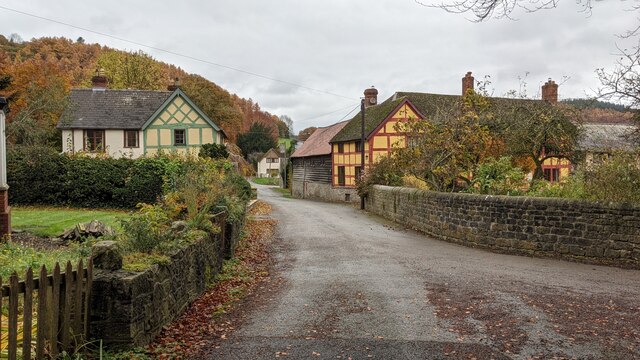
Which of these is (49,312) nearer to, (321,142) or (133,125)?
(133,125)

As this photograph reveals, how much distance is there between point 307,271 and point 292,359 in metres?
5.22

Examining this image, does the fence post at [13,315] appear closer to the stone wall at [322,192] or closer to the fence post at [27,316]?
the fence post at [27,316]

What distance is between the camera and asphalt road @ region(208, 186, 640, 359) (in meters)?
5.71

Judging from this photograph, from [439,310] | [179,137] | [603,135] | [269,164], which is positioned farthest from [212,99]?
[439,310]

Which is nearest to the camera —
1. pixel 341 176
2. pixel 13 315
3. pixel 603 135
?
pixel 13 315

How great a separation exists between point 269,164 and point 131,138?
6369 centimetres

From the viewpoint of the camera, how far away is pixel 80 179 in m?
25.1

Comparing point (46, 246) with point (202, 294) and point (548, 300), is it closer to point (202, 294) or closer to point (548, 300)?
point (202, 294)

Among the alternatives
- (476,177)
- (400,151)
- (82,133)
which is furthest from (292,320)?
(82,133)

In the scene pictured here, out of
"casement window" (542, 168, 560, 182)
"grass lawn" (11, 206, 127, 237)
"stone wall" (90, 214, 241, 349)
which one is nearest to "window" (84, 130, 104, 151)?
"grass lawn" (11, 206, 127, 237)

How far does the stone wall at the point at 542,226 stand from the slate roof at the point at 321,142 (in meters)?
28.6

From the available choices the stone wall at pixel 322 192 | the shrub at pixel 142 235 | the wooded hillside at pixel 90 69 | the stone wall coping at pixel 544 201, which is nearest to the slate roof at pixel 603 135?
the stone wall at pixel 322 192

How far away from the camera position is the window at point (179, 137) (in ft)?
120

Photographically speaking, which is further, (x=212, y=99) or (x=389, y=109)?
(x=212, y=99)
